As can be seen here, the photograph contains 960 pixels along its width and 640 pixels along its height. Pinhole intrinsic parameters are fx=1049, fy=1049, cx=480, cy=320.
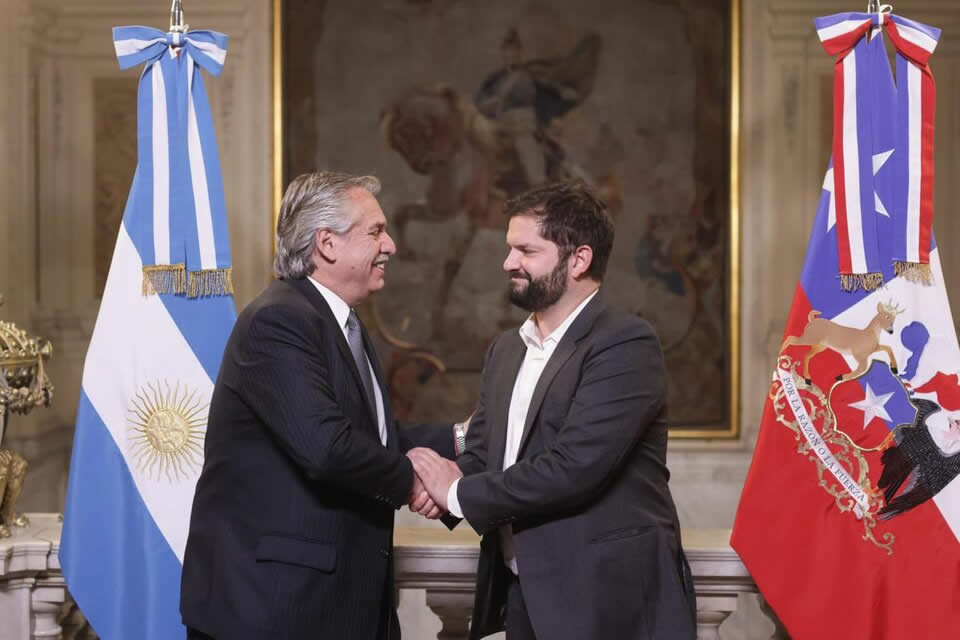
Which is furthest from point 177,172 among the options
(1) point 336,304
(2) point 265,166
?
(2) point 265,166

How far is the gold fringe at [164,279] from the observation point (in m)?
3.94

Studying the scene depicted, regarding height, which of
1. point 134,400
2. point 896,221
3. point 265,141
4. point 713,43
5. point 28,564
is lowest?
point 28,564

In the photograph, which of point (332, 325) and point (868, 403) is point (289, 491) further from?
point (868, 403)

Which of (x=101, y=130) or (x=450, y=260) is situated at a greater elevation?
(x=101, y=130)

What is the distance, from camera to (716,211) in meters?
7.54

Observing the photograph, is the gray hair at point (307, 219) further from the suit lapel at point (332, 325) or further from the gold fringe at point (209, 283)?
the gold fringe at point (209, 283)

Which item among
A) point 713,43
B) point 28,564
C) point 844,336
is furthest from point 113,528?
point 713,43

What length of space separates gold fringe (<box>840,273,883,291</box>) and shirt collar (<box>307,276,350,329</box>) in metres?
1.70

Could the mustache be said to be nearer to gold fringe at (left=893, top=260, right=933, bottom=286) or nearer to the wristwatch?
the wristwatch

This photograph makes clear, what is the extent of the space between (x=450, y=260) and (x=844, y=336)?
168 inches

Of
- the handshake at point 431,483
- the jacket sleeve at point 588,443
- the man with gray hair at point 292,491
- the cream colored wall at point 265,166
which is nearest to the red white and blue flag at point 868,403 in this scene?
the jacket sleeve at point 588,443

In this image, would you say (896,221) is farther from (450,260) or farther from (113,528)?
(450,260)

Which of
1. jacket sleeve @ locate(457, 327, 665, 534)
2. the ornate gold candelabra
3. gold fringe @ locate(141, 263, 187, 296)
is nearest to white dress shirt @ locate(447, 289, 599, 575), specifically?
jacket sleeve @ locate(457, 327, 665, 534)

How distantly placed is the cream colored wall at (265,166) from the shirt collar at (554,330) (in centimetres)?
446
